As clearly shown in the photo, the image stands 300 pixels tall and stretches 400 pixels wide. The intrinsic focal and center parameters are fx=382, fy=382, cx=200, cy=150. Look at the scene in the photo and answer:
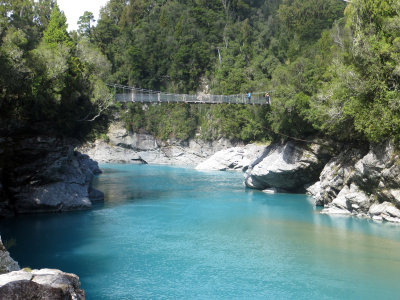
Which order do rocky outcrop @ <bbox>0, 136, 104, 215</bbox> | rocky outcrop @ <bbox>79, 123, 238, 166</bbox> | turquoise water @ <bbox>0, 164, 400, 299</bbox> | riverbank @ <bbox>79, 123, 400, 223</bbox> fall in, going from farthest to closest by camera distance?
rocky outcrop @ <bbox>79, 123, 238, 166</bbox> < rocky outcrop @ <bbox>0, 136, 104, 215</bbox> < riverbank @ <bbox>79, 123, 400, 223</bbox> < turquoise water @ <bbox>0, 164, 400, 299</bbox>

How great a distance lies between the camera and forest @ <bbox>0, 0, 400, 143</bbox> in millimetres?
14797

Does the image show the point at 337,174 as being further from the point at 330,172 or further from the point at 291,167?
the point at 291,167

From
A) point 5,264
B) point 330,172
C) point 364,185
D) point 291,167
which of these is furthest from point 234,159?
point 5,264

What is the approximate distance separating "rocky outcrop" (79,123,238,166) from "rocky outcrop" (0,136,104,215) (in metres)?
27.7

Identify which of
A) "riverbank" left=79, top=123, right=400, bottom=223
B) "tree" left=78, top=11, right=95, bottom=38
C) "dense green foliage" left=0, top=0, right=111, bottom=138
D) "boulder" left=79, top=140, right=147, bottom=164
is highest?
"tree" left=78, top=11, right=95, bottom=38

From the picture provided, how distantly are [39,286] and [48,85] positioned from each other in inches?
521

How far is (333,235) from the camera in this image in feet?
44.2

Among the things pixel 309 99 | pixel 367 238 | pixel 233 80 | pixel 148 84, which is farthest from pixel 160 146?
pixel 367 238

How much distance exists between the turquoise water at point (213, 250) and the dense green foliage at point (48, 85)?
4245mm

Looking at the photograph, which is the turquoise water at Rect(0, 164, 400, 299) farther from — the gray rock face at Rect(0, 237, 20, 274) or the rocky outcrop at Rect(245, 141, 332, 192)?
the gray rock face at Rect(0, 237, 20, 274)

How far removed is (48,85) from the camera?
1588 centimetres

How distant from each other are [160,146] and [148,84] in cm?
817

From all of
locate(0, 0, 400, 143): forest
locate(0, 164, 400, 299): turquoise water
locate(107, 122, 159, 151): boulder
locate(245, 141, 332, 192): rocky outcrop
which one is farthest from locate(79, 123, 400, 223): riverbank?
locate(107, 122, 159, 151): boulder

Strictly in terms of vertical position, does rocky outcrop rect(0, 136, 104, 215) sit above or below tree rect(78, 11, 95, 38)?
below
